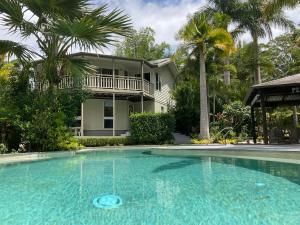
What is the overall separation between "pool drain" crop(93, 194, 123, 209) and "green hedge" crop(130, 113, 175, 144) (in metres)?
13.3

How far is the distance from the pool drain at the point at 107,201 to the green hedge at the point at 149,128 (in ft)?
43.6

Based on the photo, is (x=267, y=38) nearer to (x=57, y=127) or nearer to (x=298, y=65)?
(x=298, y=65)

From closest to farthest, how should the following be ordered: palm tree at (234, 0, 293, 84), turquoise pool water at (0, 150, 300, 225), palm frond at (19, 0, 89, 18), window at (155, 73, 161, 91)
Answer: turquoise pool water at (0, 150, 300, 225) < palm frond at (19, 0, 89, 18) < palm tree at (234, 0, 293, 84) < window at (155, 73, 161, 91)

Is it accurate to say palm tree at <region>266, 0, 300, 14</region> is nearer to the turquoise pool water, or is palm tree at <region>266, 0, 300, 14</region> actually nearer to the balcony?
the turquoise pool water

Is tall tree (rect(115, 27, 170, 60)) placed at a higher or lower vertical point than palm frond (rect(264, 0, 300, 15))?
higher

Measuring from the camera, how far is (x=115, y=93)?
2088 centimetres

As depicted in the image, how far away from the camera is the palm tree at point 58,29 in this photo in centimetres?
1109

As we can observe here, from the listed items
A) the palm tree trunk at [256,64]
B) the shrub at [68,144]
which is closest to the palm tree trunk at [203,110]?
the palm tree trunk at [256,64]

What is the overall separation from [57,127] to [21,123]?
151cm

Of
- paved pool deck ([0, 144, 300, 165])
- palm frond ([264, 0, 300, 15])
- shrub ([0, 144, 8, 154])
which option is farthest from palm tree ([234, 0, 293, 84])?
shrub ([0, 144, 8, 154])

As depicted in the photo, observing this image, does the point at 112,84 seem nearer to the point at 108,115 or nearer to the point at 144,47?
the point at 108,115

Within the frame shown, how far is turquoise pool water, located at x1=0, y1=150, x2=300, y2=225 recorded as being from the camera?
14.4 feet

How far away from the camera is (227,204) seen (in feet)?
16.7

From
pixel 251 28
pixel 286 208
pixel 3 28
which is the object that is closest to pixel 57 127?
pixel 3 28
